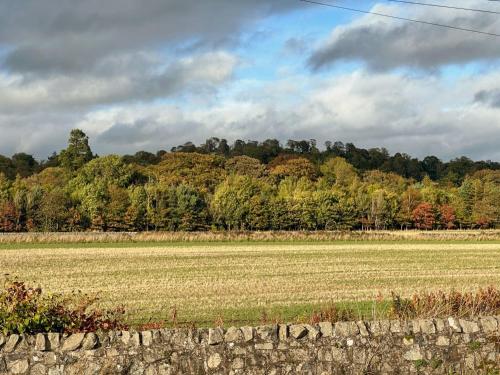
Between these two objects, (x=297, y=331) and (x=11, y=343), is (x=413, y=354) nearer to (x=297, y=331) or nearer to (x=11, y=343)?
(x=297, y=331)

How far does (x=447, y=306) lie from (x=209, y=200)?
4070 inches

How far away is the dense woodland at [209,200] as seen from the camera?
10538 centimetres

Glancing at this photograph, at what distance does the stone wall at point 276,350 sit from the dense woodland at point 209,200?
3766 inches

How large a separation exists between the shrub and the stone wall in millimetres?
1073

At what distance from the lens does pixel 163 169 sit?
146375 mm

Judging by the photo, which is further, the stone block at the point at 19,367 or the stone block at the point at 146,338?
the stone block at the point at 146,338

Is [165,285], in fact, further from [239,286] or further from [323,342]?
[323,342]

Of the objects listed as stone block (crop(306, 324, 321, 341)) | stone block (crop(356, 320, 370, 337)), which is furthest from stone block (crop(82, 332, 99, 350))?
stone block (crop(356, 320, 370, 337))

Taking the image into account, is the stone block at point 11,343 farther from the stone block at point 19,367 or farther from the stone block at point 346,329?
the stone block at point 346,329

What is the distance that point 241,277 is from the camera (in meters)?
31.3

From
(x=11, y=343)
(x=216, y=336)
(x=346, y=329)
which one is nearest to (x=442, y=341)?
(x=346, y=329)

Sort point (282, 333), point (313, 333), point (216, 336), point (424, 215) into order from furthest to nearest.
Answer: point (424, 215)
point (313, 333)
point (282, 333)
point (216, 336)

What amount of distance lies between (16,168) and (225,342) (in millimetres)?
166295

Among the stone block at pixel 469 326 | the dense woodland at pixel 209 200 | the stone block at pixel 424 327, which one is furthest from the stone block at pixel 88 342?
the dense woodland at pixel 209 200
